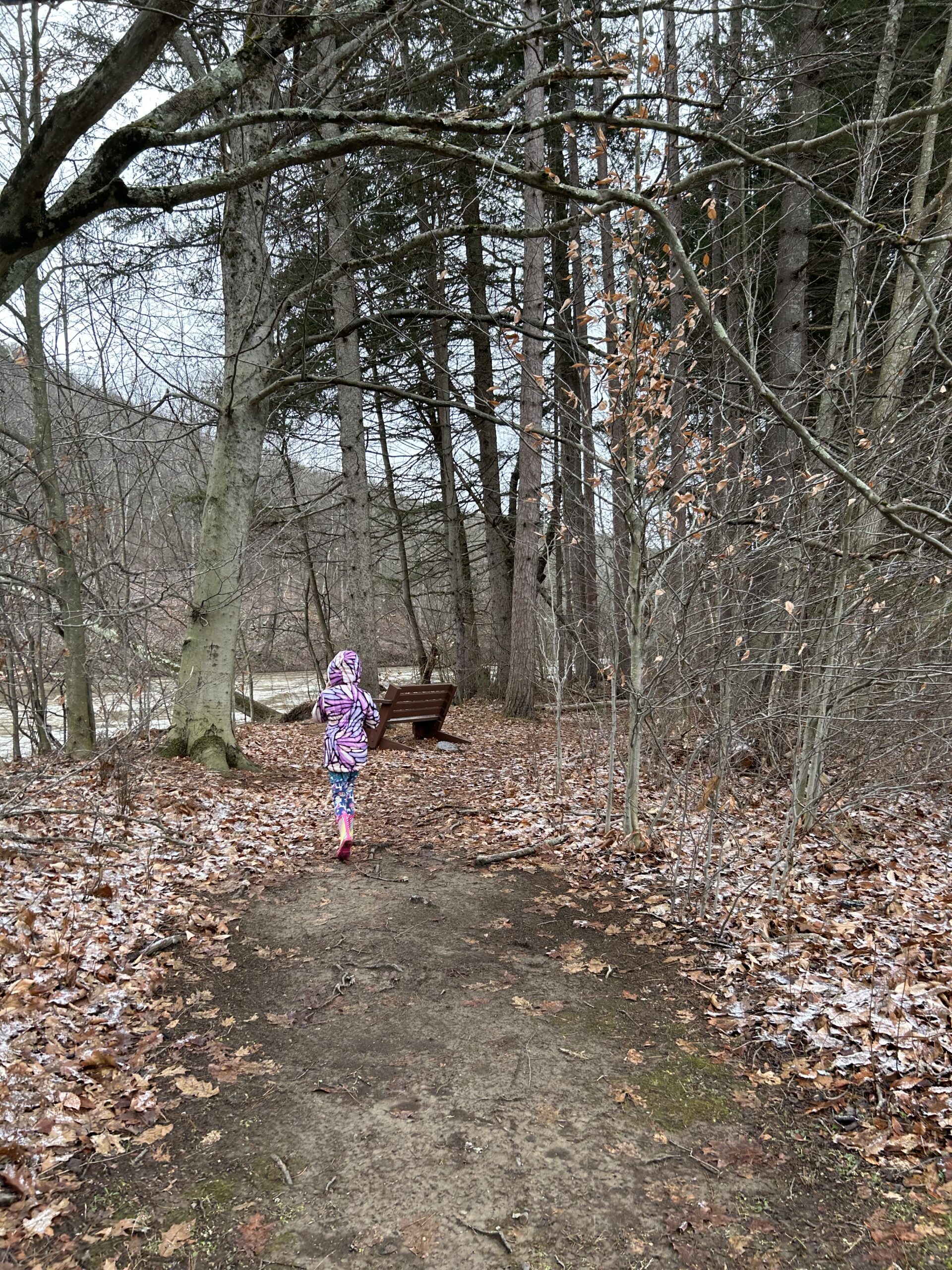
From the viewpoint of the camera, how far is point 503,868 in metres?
6.27

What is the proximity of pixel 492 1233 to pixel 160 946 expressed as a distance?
2743 mm

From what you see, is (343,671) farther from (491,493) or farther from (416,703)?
(491,493)

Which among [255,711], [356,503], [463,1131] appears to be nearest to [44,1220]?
[463,1131]

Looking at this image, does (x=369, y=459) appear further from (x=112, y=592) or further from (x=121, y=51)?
(x=121, y=51)

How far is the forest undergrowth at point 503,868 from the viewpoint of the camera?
314cm

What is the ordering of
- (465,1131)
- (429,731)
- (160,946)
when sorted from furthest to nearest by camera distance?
(429,731), (160,946), (465,1131)

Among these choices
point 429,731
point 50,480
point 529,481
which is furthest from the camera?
point 529,481

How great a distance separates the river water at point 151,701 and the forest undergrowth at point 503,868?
56cm

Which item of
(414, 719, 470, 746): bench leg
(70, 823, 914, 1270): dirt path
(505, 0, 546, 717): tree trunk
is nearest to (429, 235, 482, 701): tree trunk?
(505, 0, 546, 717): tree trunk

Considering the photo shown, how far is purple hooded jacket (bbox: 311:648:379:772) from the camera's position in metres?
6.38

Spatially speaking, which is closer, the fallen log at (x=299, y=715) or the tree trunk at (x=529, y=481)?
the tree trunk at (x=529, y=481)

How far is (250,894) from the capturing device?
5609 mm

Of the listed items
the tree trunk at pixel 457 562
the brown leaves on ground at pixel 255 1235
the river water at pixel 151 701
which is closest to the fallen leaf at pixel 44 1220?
the brown leaves on ground at pixel 255 1235

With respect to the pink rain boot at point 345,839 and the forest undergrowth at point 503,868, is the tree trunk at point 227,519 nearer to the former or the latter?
the forest undergrowth at point 503,868
